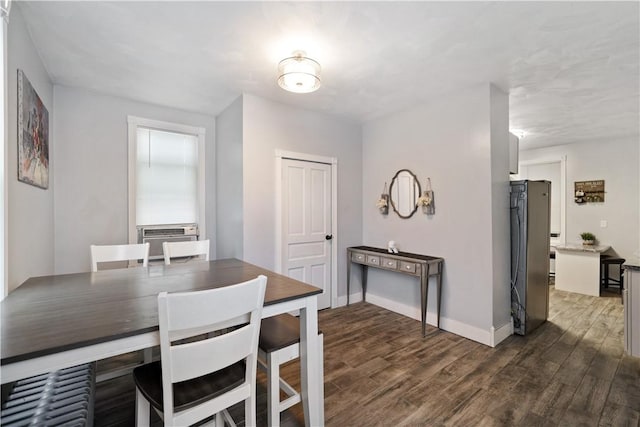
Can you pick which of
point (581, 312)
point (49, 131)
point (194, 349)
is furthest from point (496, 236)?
point (49, 131)

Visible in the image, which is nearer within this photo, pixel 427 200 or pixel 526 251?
pixel 526 251

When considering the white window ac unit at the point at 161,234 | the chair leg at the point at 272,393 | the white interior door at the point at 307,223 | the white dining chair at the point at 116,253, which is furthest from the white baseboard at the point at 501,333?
the white window ac unit at the point at 161,234

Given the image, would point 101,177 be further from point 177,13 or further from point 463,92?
point 463,92

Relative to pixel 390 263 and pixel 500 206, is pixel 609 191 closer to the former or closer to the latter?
pixel 500 206

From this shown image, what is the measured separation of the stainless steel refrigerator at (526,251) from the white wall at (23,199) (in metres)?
4.06

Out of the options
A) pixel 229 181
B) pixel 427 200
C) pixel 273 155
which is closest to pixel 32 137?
pixel 229 181

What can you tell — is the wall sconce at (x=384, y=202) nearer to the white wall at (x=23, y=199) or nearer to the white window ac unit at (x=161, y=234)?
the white window ac unit at (x=161, y=234)

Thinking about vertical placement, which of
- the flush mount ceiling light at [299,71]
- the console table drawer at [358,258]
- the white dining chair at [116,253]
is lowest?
the console table drawer at [358,258]

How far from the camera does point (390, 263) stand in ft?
10.9

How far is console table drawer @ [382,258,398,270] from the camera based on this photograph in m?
3.27

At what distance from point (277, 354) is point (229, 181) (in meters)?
2.39

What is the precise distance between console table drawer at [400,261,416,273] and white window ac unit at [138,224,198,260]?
2595 millimetres

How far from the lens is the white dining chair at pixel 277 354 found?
4.84 ft

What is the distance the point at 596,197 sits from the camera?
193 inches
